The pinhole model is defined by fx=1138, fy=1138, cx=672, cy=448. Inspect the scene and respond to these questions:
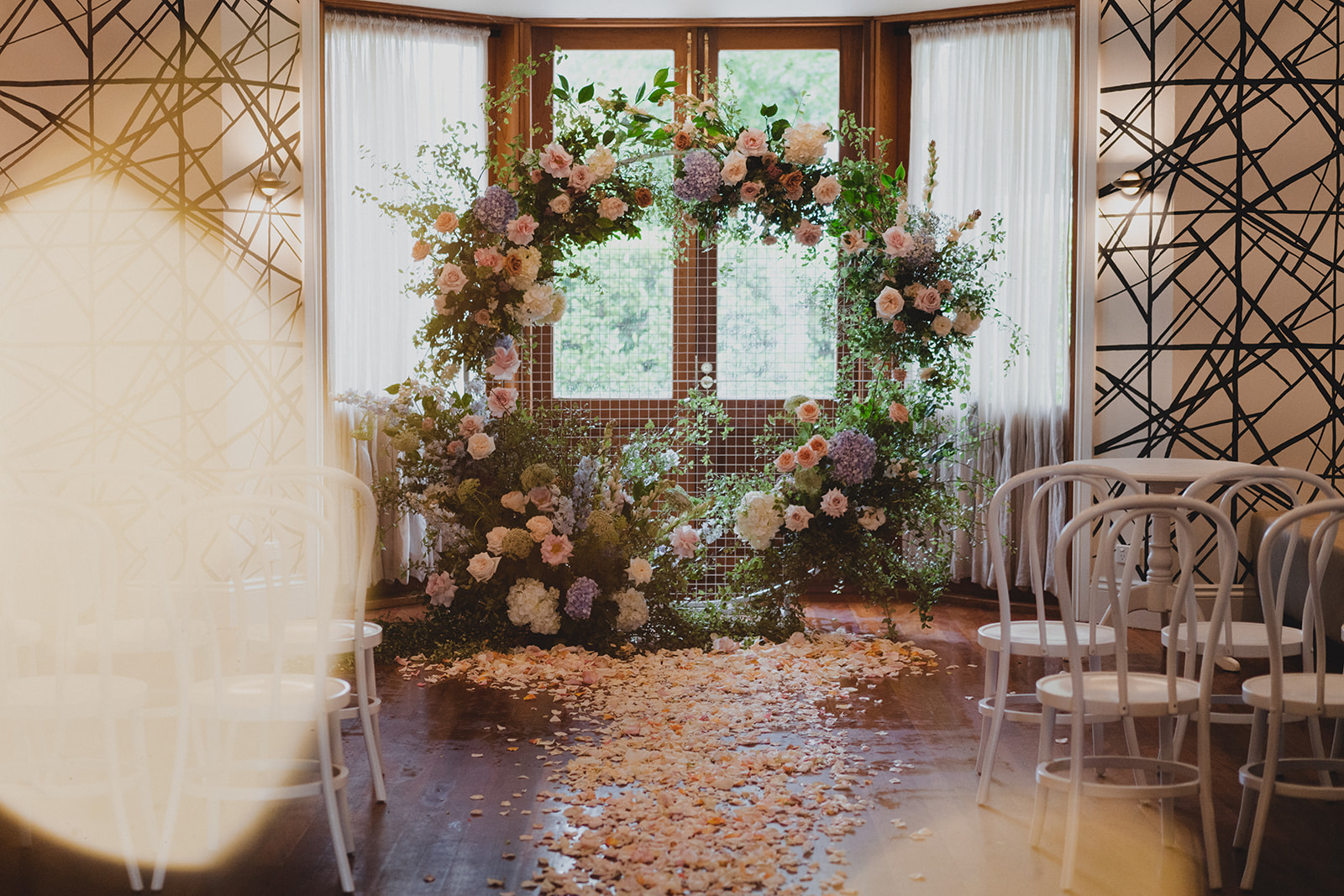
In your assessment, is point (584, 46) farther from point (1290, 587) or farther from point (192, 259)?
point (1290, 587)

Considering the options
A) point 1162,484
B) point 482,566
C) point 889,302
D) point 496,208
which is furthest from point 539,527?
point 1162,484

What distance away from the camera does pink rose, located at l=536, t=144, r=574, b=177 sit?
446cm

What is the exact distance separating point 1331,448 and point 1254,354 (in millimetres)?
532

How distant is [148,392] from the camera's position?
16.9 feet

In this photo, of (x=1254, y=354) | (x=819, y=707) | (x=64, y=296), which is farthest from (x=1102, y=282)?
(x=64, y=296)

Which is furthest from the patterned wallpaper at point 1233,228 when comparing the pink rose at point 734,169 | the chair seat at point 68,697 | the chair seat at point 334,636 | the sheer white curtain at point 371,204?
the chair seat at point 68,697

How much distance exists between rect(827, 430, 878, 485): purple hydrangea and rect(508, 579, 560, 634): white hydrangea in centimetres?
124

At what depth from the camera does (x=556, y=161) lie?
4465 millimetres

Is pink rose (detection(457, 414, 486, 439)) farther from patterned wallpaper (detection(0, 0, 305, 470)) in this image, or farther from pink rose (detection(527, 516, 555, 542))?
patterned wallpaper (detection(0, 0, 305, 470))

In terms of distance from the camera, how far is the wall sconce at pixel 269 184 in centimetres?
514

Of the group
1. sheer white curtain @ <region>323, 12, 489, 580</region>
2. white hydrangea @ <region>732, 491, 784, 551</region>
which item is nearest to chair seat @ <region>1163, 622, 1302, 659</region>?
white hydrangea @ <region>732, 491, 784, 551</region>

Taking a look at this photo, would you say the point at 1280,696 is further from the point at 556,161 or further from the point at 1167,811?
the point at 556,161

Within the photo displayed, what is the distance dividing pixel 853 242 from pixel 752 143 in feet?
1.89

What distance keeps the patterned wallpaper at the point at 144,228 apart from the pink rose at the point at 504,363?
135 cm
